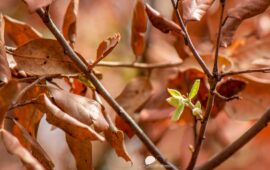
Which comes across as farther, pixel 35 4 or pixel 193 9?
pixel 193 9

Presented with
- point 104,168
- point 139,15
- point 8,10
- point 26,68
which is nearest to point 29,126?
point 26,68

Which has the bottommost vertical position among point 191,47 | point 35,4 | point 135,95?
point 135,95

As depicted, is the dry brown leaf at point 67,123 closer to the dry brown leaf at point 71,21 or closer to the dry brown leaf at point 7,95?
the dry brown leaf at point 7,95

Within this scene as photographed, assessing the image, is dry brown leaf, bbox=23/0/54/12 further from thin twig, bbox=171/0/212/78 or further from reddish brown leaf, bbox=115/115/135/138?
reddish brown leaf, bbox=115/115/135/138

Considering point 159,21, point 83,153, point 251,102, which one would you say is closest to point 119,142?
point 83,153

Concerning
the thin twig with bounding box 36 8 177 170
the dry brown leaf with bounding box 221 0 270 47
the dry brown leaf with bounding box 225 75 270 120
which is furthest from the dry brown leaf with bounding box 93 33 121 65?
the dry brown leaf with bounding box 225 75 270 120

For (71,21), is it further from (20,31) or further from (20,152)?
(20,152)

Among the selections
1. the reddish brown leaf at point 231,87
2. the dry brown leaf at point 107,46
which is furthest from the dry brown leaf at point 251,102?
the dry brown leaf at point 107,46
